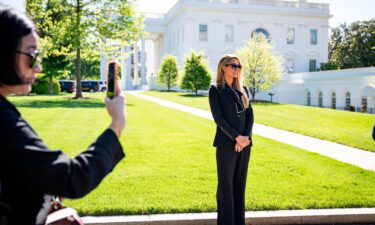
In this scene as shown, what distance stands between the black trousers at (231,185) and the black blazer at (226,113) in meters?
0.16

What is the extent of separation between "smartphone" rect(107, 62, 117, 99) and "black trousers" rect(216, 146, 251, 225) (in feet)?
8.20

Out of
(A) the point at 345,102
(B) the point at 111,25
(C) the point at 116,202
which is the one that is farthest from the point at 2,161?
(A) the point at 345,102

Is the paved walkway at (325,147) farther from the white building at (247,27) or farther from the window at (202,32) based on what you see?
the window at (202,32)

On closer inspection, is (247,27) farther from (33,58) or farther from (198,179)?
(33,58)

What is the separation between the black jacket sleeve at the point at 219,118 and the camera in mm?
4184

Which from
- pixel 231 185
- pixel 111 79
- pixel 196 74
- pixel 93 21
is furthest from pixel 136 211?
pixel 196 74

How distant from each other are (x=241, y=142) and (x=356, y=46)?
64.3m

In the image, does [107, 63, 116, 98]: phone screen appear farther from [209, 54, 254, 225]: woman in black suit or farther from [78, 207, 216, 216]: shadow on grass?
[78, 207, 216, 216]: shadow on grass

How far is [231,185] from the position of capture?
4.14 metres

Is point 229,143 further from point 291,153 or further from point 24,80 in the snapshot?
point 291,153

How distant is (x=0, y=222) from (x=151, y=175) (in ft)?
→ 17.7

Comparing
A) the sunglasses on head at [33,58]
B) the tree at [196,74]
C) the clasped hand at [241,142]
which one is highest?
the tree at [196,74]

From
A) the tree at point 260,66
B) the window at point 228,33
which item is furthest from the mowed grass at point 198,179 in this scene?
the window at point 228,33

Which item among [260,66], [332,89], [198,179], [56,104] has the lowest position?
[198,179]
